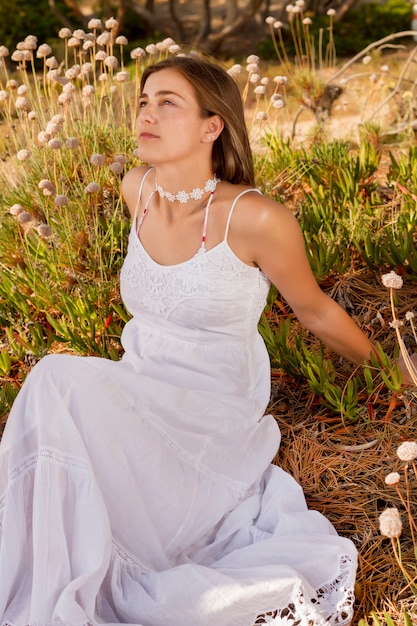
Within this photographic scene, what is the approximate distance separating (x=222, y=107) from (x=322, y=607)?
5.09 feet

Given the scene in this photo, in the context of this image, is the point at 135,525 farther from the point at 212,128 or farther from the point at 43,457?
the point at 212,128

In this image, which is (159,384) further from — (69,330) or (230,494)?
(69,330)

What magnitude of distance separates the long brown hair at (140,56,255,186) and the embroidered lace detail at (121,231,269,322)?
29cm

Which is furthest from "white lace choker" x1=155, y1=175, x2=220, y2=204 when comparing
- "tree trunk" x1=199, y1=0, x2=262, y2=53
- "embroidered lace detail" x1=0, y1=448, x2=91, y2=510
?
"tree trunk" x1=199, y1=0, x2=262, y2=53

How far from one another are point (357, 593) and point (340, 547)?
0.16 m

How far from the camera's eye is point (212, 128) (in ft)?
8.87

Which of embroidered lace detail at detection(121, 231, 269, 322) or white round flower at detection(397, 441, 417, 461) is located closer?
white round flower at detection(397, 441, 417, 461)

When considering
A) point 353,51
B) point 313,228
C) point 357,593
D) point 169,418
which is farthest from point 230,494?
point 353,51

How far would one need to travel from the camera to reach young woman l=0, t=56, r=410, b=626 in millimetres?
2254

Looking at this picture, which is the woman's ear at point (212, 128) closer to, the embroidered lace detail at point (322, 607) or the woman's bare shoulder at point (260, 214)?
the woman's bare shoulder at point (260, 214)

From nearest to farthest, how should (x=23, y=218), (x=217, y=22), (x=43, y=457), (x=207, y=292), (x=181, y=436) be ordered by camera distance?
1. (x=43, y=457)
2. (x=181, y=436)
3. (x=207, y=292)
4. (x=23, y=218)
5. (x=217, y=22)

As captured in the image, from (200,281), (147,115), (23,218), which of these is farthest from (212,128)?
(23,218)

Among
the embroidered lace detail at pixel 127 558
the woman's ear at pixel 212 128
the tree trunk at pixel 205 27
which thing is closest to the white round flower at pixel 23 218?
the woman's ear at pixel 212 128

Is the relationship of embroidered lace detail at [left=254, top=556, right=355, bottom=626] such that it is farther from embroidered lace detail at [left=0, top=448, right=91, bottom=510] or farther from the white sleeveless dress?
embroidered lace detail at [left=0, top=448, right=91, bottom=510]
